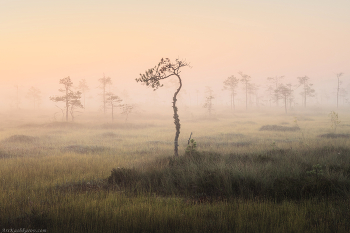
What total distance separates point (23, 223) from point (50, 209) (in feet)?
1.93

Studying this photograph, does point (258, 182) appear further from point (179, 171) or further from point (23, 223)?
point (23, 223)

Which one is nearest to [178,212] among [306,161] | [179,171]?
[179,171]

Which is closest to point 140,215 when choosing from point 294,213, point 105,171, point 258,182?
point 294,213

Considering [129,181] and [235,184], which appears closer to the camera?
[235,184]

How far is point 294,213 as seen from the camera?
4633 mm

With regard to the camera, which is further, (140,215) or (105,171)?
(105,171)

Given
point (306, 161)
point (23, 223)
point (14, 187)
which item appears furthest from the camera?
point (306, 161)

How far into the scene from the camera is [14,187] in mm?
7133

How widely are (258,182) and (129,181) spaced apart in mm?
4172

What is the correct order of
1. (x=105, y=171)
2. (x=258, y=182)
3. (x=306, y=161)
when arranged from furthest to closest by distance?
(x=105, y=171)
(x=306, y=161)
(x=258, y=182)

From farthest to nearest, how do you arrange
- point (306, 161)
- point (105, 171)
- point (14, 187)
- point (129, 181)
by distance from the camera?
point (105, 171), point (306, 161), point (129, 181), point (14, 187)

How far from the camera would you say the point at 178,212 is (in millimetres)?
4750

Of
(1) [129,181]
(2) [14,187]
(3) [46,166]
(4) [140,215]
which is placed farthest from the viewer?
(3) [46,166]

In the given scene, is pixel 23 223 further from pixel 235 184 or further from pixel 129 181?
pixel 235 184
